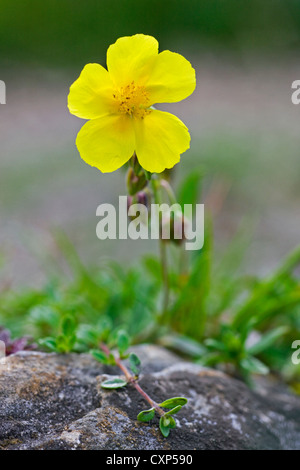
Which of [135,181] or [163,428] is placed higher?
[135,181]

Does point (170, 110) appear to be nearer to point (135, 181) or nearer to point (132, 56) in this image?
point (135, 181)

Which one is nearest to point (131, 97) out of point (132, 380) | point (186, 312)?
point (132, 380)

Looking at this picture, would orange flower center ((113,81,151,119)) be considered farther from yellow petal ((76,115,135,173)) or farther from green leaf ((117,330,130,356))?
green leaf ((117,330,130,356))

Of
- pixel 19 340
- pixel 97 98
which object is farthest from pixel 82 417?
pixel 97 98

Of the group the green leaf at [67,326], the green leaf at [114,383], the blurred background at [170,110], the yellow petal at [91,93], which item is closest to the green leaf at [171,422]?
the green leaf at [114,383]

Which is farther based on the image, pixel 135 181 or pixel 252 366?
pixel 252 366

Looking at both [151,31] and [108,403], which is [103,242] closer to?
[108,403]

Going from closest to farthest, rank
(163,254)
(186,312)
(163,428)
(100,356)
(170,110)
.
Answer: (163,428) → (100,356) → (163,254) → (186,312) → (170,110)
